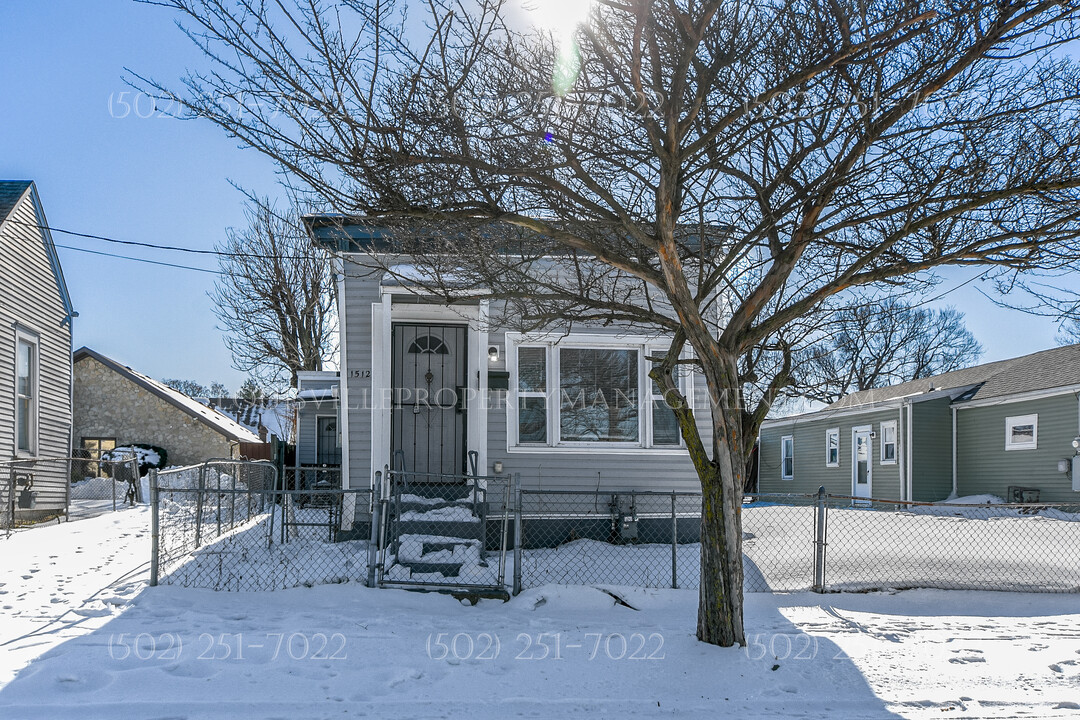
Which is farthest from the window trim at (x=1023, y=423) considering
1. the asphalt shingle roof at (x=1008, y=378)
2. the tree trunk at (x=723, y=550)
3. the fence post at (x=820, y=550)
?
the tree trunk at (x=723, y=550)

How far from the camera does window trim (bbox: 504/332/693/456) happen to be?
10.2 meters

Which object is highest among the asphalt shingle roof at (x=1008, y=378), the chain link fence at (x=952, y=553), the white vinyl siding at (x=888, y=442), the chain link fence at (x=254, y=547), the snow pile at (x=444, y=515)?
the asphalt shingle roof at (x=1008, y=378)

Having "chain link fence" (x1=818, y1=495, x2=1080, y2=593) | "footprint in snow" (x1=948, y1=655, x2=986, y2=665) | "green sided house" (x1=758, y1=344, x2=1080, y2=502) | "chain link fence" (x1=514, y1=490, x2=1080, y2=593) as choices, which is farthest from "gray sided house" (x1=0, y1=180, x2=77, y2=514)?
"green sided house" (x1=758, y1=344, x2=1080, y2=502)

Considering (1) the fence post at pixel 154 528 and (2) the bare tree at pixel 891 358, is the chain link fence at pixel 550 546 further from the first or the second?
(2) the bare tree at pixel 891 358

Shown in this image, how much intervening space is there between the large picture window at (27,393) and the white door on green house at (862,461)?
20.3 m

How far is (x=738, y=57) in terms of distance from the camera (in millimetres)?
5324

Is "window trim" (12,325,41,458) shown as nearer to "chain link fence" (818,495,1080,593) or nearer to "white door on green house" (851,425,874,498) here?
"chain link fence" (818,495,1080,593)

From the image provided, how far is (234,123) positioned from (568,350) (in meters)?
6.11

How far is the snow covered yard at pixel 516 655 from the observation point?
4.64m

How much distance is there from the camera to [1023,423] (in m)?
18.4

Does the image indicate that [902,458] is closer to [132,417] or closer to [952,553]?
[952,553]

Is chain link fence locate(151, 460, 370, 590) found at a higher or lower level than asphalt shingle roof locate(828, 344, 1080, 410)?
lower

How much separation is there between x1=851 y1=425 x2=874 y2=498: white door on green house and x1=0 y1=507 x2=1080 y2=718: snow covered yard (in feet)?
51.3

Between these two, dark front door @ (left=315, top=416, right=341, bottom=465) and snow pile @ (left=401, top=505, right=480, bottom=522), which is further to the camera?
dark front door @ (left=315, top=416, right=341, bottom=465)
